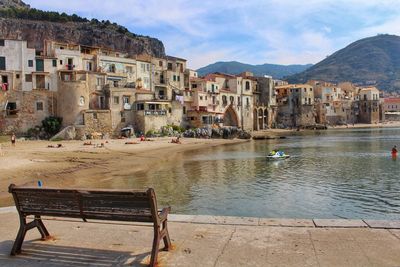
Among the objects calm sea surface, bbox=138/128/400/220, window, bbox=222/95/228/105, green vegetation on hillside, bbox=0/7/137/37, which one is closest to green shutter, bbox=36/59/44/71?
calm sea surface, bbox=138/128/400/220

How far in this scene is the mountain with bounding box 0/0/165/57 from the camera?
14662 cm

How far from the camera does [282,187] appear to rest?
2512 centimetres

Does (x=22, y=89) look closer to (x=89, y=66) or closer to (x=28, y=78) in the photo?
(x=28, y=78)

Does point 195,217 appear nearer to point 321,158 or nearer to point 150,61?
point 321,158

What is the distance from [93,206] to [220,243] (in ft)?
8.82

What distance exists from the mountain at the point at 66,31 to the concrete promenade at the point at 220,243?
482 feet

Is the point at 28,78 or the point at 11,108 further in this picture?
the point at 28,78

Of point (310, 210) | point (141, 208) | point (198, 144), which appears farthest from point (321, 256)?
point (198, 144)

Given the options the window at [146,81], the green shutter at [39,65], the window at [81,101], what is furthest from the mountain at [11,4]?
the window at [81,101]

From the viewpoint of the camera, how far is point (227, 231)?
9227mm

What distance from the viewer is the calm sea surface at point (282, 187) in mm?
18562

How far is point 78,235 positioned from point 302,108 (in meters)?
123

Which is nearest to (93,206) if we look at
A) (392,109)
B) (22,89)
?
Answer: (22,89)

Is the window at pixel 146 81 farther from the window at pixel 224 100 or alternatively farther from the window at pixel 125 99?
the window at pixel 224 100
